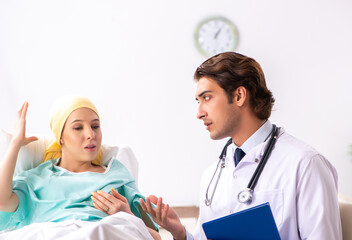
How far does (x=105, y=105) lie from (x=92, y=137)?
2.04 m

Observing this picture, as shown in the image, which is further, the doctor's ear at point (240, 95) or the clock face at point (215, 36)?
the clock face at point (215, 36)

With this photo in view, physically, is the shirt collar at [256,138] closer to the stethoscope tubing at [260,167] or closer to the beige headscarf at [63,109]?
the stethoscope tubing at [260,167]

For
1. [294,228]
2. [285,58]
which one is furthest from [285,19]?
[294,228]

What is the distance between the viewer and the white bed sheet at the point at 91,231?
1.30 metres

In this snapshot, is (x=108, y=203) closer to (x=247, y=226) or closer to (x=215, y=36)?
(x=247, y=226)

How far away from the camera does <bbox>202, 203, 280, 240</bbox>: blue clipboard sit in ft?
4.15

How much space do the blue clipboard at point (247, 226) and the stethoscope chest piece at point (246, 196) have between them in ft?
0.63

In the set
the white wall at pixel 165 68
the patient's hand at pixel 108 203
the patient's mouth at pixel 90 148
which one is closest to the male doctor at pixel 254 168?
the patient's hand at pixel 108 203

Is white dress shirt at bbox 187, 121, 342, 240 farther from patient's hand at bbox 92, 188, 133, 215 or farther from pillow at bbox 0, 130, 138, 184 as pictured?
pillow at bbox 0, 130, 138, 184

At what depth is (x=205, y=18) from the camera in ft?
13.4

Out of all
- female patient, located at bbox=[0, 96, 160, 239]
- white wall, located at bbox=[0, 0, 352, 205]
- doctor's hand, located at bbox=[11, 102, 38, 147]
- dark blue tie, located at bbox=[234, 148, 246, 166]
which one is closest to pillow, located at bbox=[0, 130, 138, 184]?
female patient, located at bbox=[0, 96, 160, 239]

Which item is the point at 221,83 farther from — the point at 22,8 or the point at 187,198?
the point at 22,8

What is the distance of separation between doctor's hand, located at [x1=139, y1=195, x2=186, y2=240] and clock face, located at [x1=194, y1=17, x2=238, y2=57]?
2.60 metres

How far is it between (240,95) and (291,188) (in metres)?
0.46
